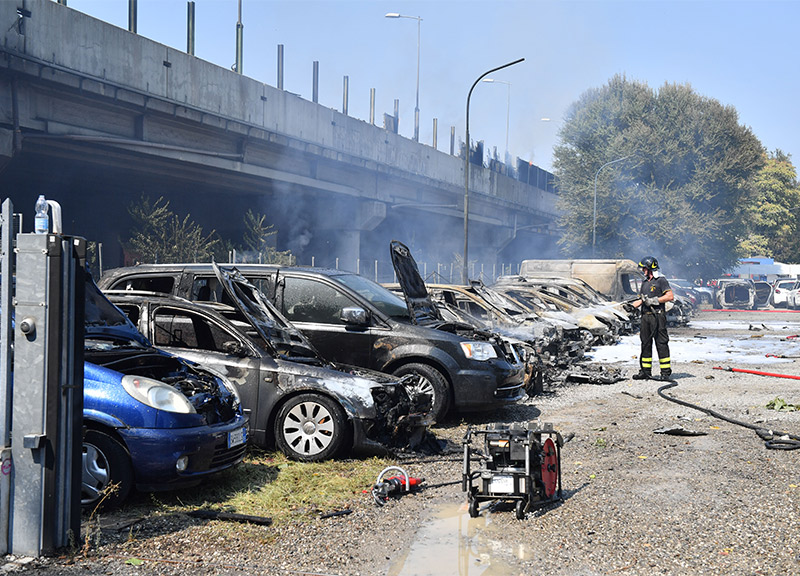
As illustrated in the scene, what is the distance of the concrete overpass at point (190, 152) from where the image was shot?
20.8 m

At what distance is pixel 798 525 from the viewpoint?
4.88 meters

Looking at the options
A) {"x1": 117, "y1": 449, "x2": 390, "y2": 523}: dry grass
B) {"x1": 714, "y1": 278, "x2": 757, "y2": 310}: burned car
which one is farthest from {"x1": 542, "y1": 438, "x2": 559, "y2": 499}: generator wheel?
{"x1": 714, "y1": 278, "x2": 757, "y2": 310}: burned car

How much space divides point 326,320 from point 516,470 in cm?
388

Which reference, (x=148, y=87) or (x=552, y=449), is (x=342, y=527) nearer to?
(x=552, y=449)

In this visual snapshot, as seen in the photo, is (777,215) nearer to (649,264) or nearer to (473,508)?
(649,264)

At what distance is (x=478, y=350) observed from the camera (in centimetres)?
858

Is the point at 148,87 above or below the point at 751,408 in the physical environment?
above

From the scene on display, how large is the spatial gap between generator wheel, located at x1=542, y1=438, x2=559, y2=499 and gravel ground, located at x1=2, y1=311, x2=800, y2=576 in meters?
0.13

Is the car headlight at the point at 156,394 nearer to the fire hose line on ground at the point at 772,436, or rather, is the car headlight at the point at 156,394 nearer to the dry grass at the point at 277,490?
the dry grass at the point at 277,490

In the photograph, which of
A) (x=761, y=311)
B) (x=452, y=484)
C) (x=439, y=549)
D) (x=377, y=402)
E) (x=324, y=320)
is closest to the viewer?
(x=439, y=549)

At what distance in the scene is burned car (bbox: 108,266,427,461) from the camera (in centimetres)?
659

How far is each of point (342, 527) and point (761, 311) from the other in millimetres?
35853

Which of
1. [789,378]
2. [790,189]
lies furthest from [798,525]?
[790,189]

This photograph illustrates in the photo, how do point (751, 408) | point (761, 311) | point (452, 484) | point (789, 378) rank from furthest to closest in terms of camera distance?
1. point (761, 311)
2. point (789, 378)
3. point (751, 408)
4. point (452, 484)
